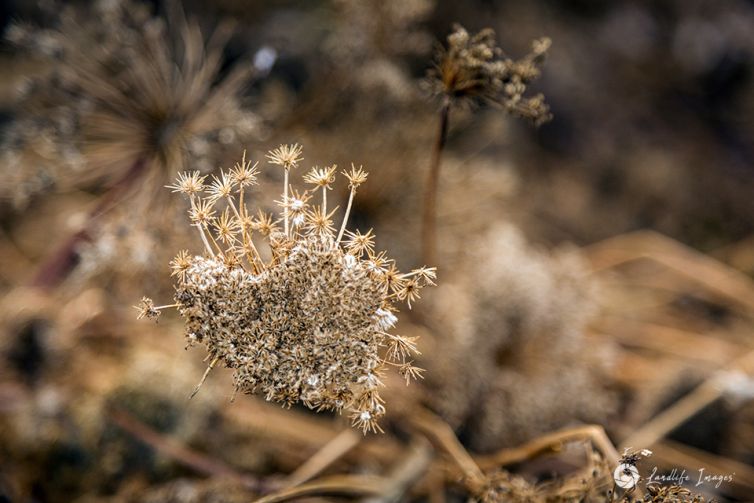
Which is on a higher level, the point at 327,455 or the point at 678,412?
the point at 678,412

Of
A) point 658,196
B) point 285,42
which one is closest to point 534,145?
point 658,196

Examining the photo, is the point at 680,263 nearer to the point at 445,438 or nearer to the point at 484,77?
the point at 445,438

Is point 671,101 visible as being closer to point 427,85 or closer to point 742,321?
point 742,321

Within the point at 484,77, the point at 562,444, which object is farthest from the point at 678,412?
the point at 484,77

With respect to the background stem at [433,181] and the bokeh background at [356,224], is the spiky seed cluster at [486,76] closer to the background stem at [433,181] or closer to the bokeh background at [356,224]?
the background stem at [433,181]

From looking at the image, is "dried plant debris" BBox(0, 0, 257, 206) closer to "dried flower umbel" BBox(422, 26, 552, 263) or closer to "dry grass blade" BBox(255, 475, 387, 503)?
"dried flower umbel" BBox(422, 26, 552, 263)

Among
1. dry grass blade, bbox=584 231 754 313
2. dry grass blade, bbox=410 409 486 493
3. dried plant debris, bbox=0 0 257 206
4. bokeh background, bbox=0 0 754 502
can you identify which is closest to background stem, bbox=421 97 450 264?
bokeh background, bbox=0 0 754 502

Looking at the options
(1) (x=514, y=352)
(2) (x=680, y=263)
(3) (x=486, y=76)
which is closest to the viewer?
(3) (x=486, y=76)
